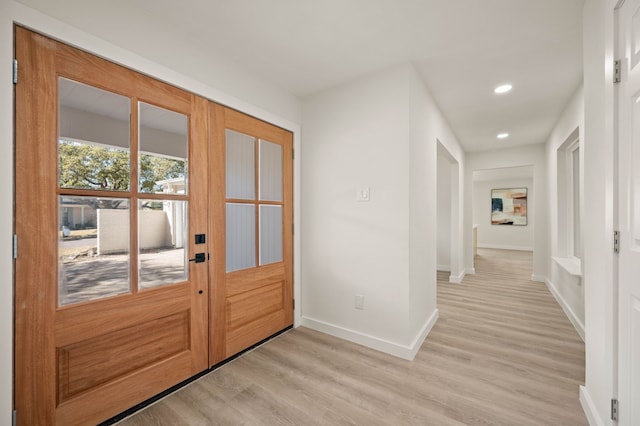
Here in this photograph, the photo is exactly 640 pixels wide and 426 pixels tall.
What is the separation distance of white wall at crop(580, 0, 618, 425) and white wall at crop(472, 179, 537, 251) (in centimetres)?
840

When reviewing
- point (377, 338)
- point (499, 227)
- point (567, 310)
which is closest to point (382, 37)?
point (377, 338)

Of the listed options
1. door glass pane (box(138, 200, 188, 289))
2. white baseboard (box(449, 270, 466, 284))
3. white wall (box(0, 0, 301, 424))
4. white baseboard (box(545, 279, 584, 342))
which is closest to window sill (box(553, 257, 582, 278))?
white baseboard (box(545, 279, 584, 342))

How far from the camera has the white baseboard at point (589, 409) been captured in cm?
142

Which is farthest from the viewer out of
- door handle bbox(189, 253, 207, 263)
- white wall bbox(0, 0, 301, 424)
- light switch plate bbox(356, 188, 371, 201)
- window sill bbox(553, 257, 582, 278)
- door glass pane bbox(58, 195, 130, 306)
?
window sill bbox(553, 257, 582, 278)

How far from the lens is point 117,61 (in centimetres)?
156

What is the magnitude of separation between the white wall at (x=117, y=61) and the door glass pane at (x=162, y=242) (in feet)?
1.89

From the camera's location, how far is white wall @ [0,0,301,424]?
1200 mm

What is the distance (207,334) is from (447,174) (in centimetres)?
545

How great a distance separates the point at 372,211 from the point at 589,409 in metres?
1.85

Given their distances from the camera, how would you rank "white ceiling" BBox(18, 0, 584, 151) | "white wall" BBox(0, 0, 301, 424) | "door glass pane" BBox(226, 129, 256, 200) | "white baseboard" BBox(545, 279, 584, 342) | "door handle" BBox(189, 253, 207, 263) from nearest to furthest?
"white wall" BBox(0, 0, 301, 424), "white ceiling" BBox(18, 0, 584, 151), "door handle" BBox(189, 253, 207, 263), "door glass pane" BBox(226, 129, 256, 200), "white baseboard" BBox(545, 279, 584, 342)

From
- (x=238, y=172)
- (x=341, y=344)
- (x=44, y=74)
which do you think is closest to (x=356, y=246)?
(x=341, y=344)

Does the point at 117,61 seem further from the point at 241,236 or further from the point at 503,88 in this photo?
the point at 503,88

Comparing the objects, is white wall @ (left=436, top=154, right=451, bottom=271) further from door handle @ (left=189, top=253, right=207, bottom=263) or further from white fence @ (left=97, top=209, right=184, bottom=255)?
white fence @ (left=97, top=209, right=184, bottom=255)

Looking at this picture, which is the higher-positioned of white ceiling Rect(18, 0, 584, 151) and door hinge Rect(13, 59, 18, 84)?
white ceiling Rect(18, 0, 584, 151)
